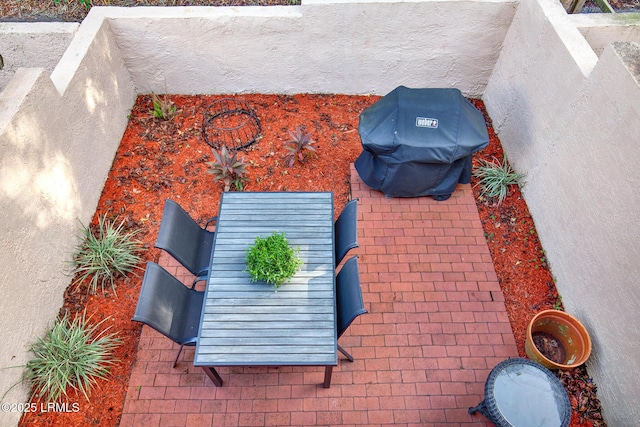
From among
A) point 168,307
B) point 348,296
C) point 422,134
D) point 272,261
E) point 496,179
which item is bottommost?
point 168,307

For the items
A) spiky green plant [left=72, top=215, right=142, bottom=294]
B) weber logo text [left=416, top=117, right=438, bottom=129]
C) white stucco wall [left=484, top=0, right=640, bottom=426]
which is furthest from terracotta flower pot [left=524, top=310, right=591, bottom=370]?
spiky green plant [left=72, top=215, right=142, bottom=294]

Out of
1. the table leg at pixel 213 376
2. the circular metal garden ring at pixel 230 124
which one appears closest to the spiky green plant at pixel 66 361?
the table leg at pixel 213 376

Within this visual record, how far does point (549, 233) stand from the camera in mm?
4645

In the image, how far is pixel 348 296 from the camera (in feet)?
11.0

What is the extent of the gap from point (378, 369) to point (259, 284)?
4.77 feet

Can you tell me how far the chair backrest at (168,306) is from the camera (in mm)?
3201

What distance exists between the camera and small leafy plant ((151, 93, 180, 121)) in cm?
580

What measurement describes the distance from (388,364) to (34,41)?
5873mm

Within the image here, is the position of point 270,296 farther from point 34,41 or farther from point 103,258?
point 34,41

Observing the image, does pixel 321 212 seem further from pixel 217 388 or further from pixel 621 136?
pixel 621 136

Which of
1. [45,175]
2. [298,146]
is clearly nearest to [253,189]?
[298,146]

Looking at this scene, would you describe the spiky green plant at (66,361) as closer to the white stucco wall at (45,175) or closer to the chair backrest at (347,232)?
the white stucco wall at (45,175)

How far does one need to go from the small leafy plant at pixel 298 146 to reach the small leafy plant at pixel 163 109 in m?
1.78

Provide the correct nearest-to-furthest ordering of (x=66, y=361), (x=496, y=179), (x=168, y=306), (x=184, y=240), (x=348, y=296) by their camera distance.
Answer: (x=348, y=296) → (x=168, y=306) → (x=66, y=361) → (x=184, y=240) → (x=496, y=179)
